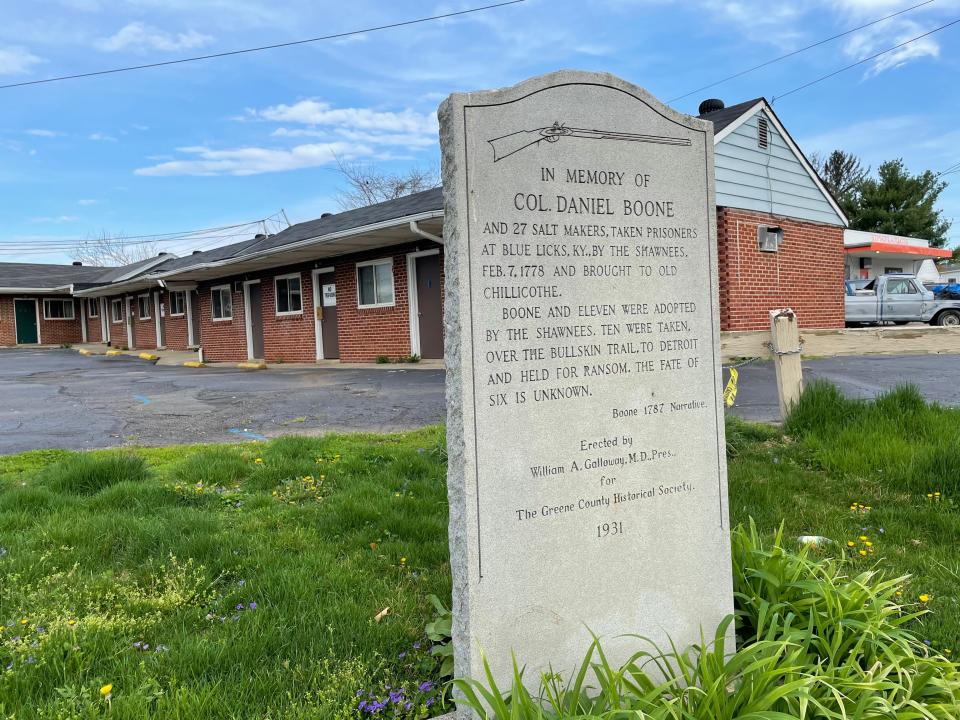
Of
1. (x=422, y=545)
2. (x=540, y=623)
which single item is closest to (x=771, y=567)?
(x=540, y=623)

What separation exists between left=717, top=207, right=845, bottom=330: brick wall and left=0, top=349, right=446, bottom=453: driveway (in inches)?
257

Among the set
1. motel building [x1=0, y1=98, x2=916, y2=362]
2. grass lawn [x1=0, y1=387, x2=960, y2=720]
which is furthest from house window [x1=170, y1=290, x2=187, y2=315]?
grass lawn [x1=0, y1=387, x2=960, y2=720]

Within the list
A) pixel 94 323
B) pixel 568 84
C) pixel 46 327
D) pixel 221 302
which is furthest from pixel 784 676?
pixel 46 327

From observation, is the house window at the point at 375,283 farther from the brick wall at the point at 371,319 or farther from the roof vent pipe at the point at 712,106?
the roof vent pipe at the point at 712,106

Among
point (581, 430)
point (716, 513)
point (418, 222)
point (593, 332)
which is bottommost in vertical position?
point (716, 513)

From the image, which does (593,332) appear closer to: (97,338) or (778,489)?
(778,489)

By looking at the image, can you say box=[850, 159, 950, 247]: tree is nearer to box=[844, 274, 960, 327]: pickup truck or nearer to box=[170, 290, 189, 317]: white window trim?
box=[844, 274, 960, 327]: pickup truck

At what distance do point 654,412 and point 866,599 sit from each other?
4.00 ft

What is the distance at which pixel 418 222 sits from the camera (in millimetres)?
13914

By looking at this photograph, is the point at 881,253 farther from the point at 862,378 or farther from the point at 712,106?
the point at 862,378

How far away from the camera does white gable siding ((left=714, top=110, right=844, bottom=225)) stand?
1500 centimetres

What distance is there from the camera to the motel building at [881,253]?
92.4ft

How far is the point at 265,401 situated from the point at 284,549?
712 centimetres

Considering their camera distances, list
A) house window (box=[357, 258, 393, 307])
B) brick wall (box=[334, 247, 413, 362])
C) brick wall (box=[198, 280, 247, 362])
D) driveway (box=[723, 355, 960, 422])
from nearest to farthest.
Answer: driveway (box=[723, 355, 960, 422]) → brick wall (box=[334, 247, 413, 362]) → house window (box=[357, 258, 393, 307]) → brick wall (box=[198, 280, 247, 362])
